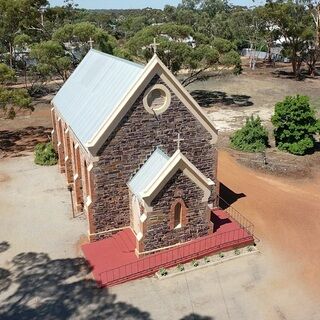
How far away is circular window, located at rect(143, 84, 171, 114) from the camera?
2094 cm

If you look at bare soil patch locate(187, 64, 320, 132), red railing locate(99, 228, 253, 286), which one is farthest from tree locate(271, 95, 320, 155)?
red railing locate(99, 228, 253, 286)

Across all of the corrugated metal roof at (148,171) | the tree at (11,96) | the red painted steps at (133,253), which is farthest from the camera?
the tree at (11,96)

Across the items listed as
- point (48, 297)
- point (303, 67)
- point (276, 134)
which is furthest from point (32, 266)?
point (303, 67)

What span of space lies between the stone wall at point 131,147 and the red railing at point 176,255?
118 inches

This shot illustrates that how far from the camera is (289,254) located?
2209cm

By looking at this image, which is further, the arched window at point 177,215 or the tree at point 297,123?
the tree at point 297,123

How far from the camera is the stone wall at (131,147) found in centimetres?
2125

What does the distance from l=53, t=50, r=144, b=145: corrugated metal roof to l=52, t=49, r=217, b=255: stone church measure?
0.08 m

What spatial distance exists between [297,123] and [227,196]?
11.6 metres

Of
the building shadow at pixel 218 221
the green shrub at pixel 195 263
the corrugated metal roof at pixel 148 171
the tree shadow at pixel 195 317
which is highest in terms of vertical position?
the corrugated metal roof at pixel 148 171

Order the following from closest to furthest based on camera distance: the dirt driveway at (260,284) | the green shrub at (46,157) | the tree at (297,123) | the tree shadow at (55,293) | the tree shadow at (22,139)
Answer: the tree shadow at (55,293), the dirt driveway at (260,284), the green shrub at (46,157), the tree at (297,123), the tree shadow at (22,139)

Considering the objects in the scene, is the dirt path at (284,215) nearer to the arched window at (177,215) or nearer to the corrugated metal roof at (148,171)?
the arched window at (177,215)

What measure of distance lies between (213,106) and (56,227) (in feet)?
108

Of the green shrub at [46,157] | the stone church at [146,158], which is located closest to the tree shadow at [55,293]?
the stone church at [146,158]
